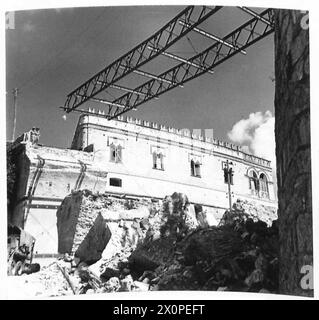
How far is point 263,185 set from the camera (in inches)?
461

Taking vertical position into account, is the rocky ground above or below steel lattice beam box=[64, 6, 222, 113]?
below

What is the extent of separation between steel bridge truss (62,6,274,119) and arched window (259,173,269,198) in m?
2.64

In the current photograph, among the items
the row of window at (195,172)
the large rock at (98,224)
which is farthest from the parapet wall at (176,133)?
the large rock at (98,224)

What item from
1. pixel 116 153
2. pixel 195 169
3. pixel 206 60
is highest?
pixel 206 60

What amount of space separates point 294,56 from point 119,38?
364cm

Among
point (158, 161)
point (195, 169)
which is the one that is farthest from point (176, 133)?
point (195, 169)

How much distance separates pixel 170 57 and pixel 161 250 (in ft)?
14.2

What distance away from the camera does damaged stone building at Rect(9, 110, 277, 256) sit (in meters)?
10.9

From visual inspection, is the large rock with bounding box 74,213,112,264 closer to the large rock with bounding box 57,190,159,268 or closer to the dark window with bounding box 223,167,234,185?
the large rock with bounding box 57,190,159,268

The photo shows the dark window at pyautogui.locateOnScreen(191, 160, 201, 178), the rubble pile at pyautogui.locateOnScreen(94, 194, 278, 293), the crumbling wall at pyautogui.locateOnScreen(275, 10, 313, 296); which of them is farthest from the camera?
the dark window at pyautogui.locateOnScreen(191, 160, 201, 178)

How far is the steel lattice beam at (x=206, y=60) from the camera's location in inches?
433

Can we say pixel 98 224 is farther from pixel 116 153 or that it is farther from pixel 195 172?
pixel 195 172

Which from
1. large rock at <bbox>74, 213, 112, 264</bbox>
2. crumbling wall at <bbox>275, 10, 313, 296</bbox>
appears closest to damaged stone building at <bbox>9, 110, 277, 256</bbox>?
large rock at <bbox>74, 213, 112, 264</bbox>
